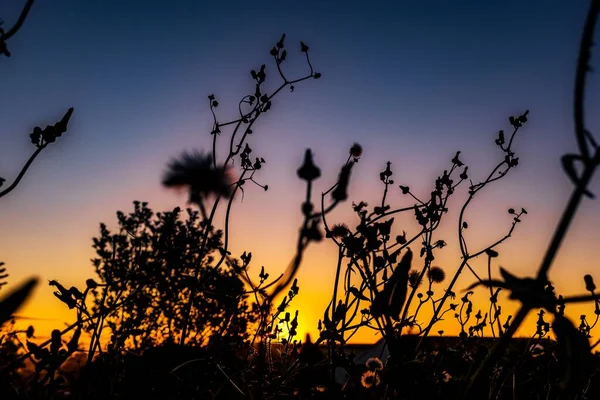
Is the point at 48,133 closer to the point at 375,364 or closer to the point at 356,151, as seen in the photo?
the point at 356,151

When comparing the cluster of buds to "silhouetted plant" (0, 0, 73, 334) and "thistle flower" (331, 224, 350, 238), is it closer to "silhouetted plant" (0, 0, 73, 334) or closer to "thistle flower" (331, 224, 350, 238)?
"silhouetted plant" (0, 0, 73, 334)

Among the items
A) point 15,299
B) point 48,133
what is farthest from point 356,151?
point 15,299

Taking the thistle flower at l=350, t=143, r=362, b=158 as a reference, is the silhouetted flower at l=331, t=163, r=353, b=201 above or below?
below

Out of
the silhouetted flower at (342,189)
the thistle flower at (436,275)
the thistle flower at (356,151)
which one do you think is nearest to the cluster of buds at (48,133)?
the silhouetted flower at (342,189)

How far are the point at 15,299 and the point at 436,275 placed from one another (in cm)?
383

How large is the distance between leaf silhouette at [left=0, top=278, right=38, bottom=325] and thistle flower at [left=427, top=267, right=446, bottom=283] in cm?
364

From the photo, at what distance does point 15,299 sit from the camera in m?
0.50

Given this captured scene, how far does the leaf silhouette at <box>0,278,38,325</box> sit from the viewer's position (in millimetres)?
497

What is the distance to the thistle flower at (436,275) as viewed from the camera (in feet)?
13.1

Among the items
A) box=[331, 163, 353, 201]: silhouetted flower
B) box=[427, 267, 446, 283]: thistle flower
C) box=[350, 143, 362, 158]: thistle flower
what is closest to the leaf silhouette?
box=[331, 163, 353, 201]: silhouetted flower

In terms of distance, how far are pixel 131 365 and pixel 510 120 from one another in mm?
3395

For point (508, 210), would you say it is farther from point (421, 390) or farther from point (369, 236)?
point (421, 390)

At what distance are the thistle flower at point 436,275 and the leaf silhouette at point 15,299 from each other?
364 centimetres

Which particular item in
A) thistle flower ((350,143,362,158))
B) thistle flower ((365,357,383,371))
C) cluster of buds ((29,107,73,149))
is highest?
thistle flower ((350,143,362,158))
